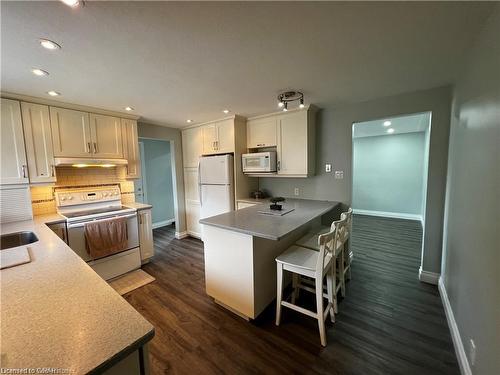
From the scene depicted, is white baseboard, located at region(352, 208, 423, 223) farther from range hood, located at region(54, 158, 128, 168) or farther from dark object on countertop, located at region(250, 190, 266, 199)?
range hood, located at region(54, 158, 128, 168)

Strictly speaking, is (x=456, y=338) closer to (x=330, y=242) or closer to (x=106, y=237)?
(x=330, y=242)

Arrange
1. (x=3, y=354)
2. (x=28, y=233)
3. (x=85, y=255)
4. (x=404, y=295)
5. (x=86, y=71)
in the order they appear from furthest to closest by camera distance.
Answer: (x=85, y=255) → (x=404, y=295) → (x=28, y=233) → (x=86, y=71) → (x=3, y=354)

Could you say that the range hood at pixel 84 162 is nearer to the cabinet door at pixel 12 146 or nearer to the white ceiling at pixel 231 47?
the cabinet door at pixel 12 146

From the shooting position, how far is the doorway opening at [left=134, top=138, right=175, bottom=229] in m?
5.05

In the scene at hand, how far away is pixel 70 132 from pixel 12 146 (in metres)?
0.57

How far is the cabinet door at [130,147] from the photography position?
3.27m

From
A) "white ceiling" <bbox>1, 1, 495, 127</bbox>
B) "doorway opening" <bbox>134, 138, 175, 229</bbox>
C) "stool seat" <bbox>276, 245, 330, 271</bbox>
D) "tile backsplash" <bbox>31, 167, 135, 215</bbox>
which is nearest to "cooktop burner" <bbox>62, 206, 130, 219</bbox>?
"tile backsplash" <bbox>31, 167, 135, 215</bbox>

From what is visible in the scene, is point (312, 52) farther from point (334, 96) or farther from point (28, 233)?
point (28, 233)

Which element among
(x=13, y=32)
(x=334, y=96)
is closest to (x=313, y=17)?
(x=334, y=96)

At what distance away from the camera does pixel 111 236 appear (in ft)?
Answer: 8.96

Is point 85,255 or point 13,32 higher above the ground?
point 13,32

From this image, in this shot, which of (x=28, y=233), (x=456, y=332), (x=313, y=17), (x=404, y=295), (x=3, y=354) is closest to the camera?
(x=3, y=354)

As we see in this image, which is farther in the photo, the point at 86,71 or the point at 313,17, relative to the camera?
the point at 86,71

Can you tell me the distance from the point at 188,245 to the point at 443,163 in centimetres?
407
